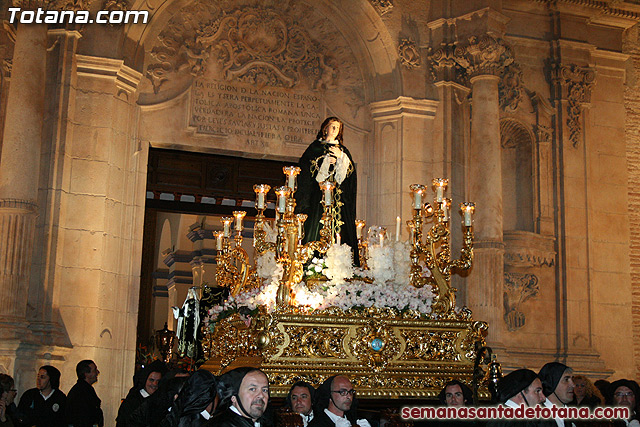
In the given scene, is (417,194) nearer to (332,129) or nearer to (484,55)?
(332,129)

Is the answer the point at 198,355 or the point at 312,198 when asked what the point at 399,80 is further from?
the point at 198,355

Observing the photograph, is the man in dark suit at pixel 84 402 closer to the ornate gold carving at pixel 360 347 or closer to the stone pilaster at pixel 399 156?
the ornate gold carving at pixel 360 347

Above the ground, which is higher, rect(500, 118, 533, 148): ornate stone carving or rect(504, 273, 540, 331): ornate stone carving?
rect(500, 118, 533, 148): ornate stone carving

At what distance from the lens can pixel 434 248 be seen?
432 inches

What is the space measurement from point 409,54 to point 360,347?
7536mm

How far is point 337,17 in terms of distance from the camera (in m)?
16.3

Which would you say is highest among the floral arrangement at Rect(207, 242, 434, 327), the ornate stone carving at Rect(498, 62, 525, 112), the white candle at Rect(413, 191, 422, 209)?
the ornate stone carving at Rect(498, 62, 525, 112)

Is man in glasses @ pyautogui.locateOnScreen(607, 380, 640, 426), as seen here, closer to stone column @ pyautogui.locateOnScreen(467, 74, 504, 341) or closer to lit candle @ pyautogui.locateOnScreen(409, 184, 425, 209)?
lit candle @ pyautogui.locateOnScreen(409, 184, 425, 209)

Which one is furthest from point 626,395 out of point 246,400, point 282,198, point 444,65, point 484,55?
point 444,65

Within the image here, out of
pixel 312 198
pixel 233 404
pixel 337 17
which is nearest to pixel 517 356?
pixel 312 198

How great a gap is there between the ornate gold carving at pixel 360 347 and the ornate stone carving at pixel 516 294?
5.59 m

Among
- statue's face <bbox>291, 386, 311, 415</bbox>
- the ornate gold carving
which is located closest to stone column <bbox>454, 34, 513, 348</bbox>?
the ornate gold carving

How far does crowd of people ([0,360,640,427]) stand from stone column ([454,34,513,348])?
364 cm

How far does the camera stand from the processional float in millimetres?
9883
